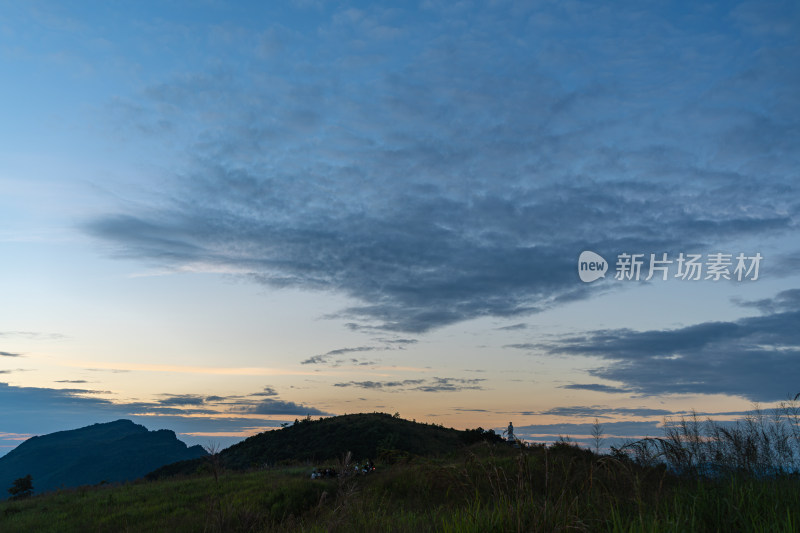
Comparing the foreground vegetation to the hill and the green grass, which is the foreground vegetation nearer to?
the green grass

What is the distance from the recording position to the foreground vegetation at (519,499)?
5965 mm

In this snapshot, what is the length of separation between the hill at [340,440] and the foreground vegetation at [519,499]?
19.7m

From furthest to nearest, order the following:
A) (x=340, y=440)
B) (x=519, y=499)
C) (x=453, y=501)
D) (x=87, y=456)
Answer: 1. (x=87, y=456)
2. (x=340, y=440)
3. (x=453, y=501)
4. (x=519, y=499)

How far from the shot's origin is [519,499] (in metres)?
5.68

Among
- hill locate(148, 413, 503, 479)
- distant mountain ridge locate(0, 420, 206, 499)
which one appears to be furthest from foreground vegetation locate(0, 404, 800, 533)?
distant mountain ridge locate(0, 420, 206, 499)

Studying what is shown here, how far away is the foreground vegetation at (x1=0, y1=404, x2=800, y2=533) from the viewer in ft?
19.6

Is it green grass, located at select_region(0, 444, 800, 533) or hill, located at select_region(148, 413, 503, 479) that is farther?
hill, located at select_region(148, 413, 503, 479)

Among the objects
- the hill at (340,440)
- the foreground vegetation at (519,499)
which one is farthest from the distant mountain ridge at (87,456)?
the foreground vegetation at (519,499)

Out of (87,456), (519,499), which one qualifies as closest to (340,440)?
(519,499)

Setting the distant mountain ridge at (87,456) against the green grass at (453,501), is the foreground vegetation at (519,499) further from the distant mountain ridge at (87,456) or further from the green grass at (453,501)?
the distant mountain ridge at (87,456)

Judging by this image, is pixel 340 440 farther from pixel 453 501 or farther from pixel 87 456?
pixel 87 456

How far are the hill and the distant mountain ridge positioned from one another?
9233 cm

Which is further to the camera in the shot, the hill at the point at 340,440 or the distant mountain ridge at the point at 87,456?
the distant mountain ridge at the point at 87,456

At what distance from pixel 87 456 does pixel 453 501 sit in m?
183
